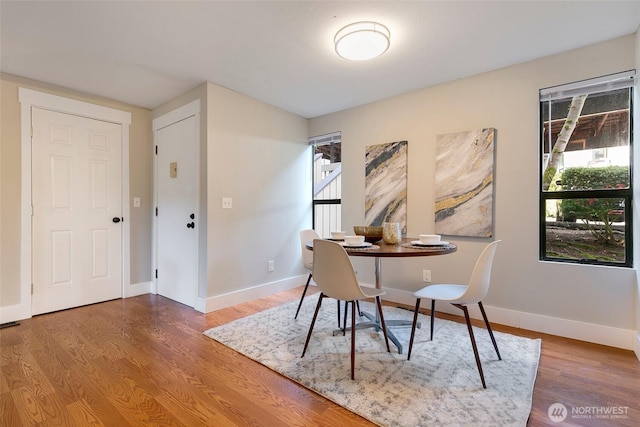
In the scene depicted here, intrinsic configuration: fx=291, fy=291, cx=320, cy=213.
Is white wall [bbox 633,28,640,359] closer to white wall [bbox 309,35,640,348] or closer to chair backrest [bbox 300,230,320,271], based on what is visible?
white wall [bbox 309,35,640,348]

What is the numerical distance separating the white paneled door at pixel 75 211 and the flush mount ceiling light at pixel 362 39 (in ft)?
9.31

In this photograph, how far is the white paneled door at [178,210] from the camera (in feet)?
9.97

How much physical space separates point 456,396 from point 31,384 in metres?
2.39

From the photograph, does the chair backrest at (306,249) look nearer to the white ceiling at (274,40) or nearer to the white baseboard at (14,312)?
the white ceiling at (274,40)

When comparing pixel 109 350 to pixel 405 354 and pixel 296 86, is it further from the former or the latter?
pixel 296 86

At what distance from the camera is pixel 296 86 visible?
3002 mm

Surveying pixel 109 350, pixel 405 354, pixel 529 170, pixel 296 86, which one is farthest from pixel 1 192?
pixel 529 170

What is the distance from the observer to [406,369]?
1817 mm

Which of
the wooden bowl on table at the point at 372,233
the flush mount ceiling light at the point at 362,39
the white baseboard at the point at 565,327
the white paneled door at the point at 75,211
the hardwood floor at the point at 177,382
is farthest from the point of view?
the white paneled door at the point at 75,211

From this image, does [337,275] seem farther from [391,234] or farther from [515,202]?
[515,202]

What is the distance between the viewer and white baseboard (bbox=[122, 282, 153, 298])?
3410mm

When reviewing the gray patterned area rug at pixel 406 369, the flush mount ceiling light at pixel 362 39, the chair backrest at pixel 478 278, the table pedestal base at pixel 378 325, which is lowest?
the gray patterned area rug at pixel 406 369

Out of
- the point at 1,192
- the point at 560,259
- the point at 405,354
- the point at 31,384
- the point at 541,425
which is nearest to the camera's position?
the point at 541,425

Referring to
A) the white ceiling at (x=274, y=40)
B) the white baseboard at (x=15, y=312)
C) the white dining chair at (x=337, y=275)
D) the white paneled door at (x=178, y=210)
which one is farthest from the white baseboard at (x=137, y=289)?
the white dining chair at (x=337, y=275)
